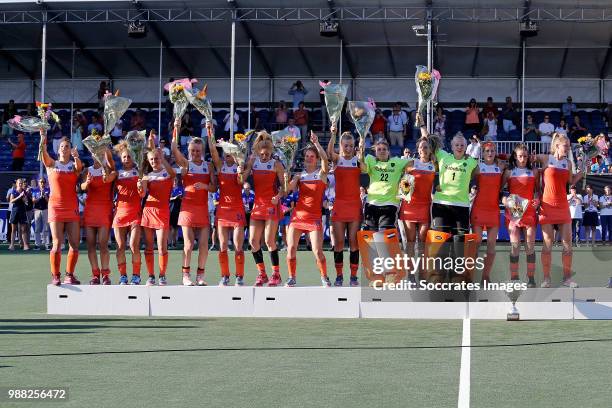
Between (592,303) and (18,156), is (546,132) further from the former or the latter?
(592,303)

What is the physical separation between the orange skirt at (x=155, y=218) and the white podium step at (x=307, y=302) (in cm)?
152

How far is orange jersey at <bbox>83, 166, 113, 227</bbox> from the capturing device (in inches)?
499

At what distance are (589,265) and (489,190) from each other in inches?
302

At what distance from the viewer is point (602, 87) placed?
3438 centimetres

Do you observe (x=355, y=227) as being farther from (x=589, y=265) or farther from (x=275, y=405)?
(x=589, y=265)

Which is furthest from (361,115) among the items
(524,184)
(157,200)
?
(157,200)

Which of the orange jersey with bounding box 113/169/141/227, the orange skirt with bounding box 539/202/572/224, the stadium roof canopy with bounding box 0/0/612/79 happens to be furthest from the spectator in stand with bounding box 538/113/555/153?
the orange jersey with bounding box 113/169/141/227

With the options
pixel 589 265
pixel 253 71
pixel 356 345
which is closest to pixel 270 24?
pixel 253 71

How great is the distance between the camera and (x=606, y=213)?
2659cm

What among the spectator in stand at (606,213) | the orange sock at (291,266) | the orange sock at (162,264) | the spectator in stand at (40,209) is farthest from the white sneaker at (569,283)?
the spectator in stand at (40,209)

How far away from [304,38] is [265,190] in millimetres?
19812

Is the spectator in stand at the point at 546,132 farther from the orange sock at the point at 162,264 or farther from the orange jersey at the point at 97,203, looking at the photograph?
the orange jersey at the point at 97,203

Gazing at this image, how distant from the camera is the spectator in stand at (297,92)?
32.4 metres

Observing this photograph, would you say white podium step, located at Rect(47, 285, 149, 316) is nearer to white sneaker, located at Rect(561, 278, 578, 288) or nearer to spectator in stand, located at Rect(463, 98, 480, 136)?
white sneaker, located at Rect(561, 278, 578, 288)
